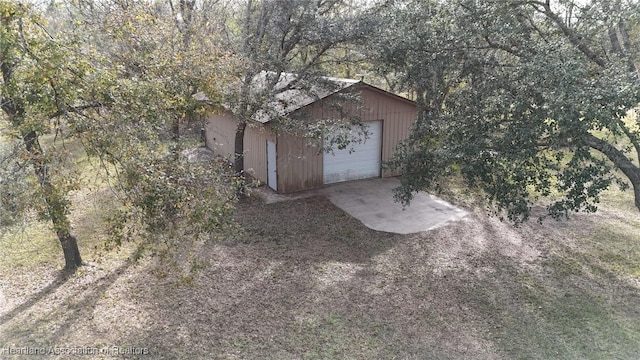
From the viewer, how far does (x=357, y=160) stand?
1345 centimetres

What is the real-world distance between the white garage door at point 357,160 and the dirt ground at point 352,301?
326cm

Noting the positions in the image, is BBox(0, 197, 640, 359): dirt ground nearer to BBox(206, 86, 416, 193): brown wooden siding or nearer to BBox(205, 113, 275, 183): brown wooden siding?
BBox(206, 86, 416, 193): brown wooden siding

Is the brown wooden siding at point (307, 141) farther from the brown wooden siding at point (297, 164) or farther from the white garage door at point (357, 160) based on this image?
the white garage door at point (357, 160)

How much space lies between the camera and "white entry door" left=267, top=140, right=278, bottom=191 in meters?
12.3

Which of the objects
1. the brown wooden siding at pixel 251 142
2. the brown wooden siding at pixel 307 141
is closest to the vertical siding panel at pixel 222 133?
the brown wooden siding at pixel 251 142

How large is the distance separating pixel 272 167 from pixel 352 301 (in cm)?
604

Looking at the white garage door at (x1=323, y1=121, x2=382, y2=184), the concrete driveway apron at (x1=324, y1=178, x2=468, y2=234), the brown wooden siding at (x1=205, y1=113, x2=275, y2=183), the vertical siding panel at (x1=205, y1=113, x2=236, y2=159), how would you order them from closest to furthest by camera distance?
1. the concrete driveway apron at (x1=324, y1=178, x2=468, y2=234)
2. the brown wooden siding at (x1=205, y1=113, x2=275, y2=183)
3. the white garage door at (x1=323, y1=121, x2=382, y2=184)
4. the vertical siding panel at (x1=205, y1=113, x2=236, y2=159)

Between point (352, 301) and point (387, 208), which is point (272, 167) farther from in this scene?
point (352, 301)

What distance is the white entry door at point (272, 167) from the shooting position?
1230cm

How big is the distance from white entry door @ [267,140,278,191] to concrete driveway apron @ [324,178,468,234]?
4.90 ft

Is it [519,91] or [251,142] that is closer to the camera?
[519,91]

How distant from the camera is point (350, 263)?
28.4 feet

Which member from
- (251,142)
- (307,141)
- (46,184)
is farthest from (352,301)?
(251,142)

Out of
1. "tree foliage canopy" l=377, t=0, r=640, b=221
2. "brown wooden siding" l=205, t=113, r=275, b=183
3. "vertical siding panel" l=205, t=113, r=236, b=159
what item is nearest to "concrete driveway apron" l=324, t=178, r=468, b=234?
"tree foliage canopy" l=377, t=0, r=640, b=221
